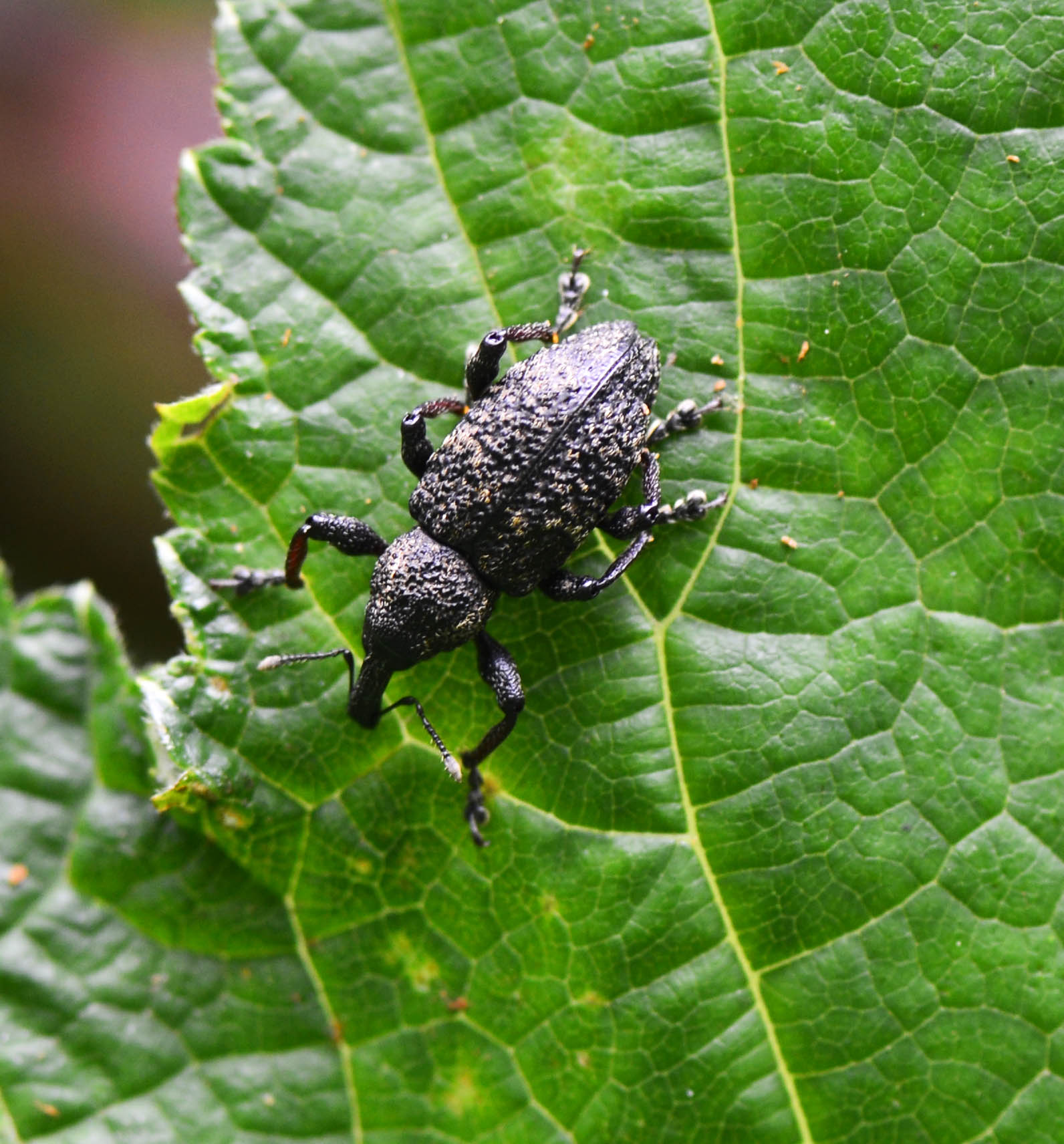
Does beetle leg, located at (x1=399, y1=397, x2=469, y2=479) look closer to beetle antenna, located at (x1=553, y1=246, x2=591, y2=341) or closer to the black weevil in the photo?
the black weevil

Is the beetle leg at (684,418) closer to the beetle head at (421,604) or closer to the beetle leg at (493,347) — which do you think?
the beetle leg at (493,347)

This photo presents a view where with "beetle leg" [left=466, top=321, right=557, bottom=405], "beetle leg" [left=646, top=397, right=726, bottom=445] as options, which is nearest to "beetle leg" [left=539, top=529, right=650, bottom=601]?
"beetle leg" [left=646, top=397, right=726, bottom=445]

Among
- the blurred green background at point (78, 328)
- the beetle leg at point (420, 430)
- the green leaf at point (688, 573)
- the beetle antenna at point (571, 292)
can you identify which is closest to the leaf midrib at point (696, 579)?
the green leaf at point (688, 573)

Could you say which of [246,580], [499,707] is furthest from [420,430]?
[499,707]

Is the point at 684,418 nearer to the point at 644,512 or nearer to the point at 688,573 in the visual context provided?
the point at 644,512

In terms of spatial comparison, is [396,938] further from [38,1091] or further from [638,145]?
[638,145]

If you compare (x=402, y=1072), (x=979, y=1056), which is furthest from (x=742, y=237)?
(x=402, y=1072)
